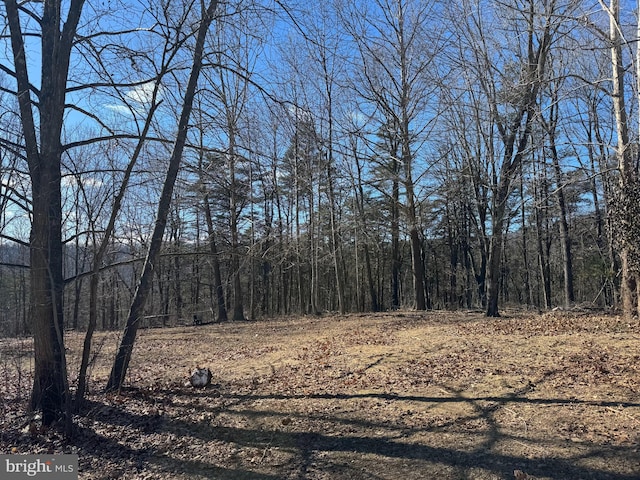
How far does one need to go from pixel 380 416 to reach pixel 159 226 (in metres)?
3.81

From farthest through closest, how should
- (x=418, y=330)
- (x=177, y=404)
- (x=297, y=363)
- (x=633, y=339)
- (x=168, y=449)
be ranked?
(x=418, y=330) < (x=297, y=363) < (x=633, y=339) < (x=177, y=404) < (x=168, y=449)

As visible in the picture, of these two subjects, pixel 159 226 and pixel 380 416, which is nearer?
pixel 380 416

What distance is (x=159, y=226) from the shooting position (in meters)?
6.06

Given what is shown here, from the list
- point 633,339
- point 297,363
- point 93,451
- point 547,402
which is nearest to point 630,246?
point 633,339

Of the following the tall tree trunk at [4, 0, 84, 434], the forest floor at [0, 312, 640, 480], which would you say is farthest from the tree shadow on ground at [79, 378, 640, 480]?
the tall tree trunk at [4, 0, 84, 434]

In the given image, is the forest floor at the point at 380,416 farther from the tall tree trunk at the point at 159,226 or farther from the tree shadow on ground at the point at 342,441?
the tall tree trunk at the point at 159,226

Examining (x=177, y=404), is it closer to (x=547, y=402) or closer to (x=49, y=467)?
(x=49, y=467)

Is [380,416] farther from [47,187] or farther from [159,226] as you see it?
[47,187]

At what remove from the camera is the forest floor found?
3.48 m

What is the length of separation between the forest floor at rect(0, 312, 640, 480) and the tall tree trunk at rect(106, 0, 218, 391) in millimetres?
413

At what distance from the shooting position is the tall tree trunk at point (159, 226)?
5.86 meters

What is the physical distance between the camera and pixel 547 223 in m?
26.3

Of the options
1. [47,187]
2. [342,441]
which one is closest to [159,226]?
[47,187]

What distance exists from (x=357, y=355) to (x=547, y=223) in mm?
23236
